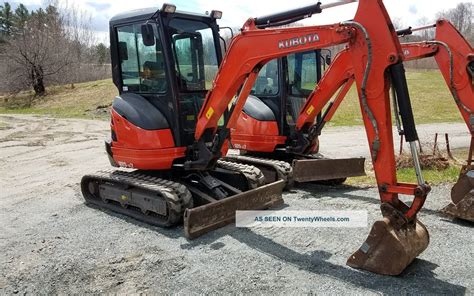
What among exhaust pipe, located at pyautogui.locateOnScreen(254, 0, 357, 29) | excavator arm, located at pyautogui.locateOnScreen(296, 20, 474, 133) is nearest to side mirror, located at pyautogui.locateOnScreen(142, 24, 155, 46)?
exhaust pipe, located at pyautogui.locateOnScreen(254, 0, 357, 29)

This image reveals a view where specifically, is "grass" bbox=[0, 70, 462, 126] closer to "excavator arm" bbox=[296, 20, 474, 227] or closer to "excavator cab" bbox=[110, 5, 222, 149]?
"excavator arm" bbox=[296, 20, 474, 227]

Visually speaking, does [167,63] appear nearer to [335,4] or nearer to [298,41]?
[298,41]

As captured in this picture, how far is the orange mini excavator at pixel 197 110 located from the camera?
13.3ft

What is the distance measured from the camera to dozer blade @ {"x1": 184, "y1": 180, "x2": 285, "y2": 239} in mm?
4934

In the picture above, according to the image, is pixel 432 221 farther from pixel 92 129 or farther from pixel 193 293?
pixel 92 129

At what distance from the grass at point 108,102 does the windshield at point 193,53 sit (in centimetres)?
1353

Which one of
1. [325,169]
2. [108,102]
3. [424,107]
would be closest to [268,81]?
[325,169]

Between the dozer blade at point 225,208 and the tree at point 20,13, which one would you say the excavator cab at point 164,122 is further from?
the tree at point 20,13

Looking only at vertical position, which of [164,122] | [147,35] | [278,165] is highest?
[147,35]

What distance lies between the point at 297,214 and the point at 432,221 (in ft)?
5.41

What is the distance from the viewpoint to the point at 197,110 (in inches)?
236

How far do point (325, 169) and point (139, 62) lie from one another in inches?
135

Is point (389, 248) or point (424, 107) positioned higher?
point (389, 248)

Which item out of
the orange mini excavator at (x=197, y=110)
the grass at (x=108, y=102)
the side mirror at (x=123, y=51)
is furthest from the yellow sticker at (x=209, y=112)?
the grass at (x=108, y=102)
